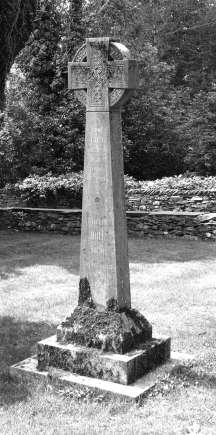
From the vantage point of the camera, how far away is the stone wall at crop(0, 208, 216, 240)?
13.1 meters

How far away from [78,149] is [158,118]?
4.52 metres

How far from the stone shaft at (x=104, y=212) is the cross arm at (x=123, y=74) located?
0.25 metres

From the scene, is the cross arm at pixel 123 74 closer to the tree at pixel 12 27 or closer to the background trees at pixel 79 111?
the tree at pixel 12 27

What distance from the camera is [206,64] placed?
91.8 feet

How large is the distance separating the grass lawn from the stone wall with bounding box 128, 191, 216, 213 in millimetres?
2379

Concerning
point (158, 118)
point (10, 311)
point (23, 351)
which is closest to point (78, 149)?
point (158, 118)

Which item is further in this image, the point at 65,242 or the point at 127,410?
the point at 65,242

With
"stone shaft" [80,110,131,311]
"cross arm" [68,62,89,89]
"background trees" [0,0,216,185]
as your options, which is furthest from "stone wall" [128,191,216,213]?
"cross arm" [68,62,89,89]

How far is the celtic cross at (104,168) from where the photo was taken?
178 inches

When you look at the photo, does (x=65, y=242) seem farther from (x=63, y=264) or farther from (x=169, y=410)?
(x=169, y=410)

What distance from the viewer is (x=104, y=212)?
15.1 feet

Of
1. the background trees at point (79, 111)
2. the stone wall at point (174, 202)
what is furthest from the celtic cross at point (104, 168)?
the background trees at point (79, 111)

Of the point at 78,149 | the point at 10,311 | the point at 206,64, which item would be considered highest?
the point at 206,64

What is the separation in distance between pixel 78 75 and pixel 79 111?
13034 mm
